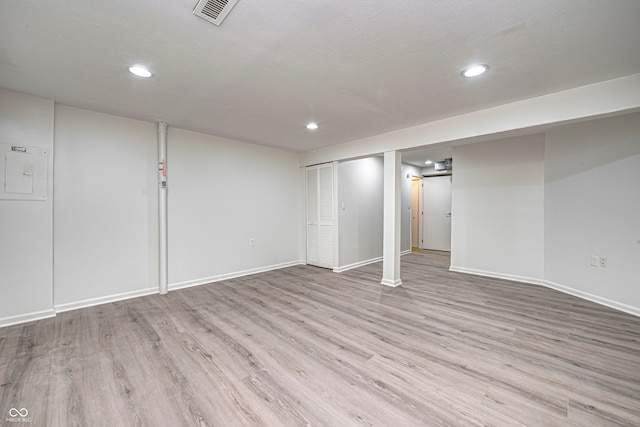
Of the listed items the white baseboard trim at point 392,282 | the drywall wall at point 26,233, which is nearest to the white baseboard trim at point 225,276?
the drywall wall at point 26,233

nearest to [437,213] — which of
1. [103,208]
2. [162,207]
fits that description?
[162,207]

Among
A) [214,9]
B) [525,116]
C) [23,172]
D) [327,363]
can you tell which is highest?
[214,9]

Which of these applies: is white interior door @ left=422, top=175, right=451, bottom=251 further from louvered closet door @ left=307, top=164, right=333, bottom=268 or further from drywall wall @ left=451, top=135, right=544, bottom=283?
louvered closet door @ left=307, top=164, right=333, bottom=268

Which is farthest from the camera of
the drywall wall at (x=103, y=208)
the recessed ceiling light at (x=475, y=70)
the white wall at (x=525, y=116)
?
the drywall wall at (x=103, y=208)

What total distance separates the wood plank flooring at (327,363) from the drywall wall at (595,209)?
0.39 m

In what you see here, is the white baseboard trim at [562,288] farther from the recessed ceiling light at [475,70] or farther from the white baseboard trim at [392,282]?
the recessed ceiling light at [475,70]

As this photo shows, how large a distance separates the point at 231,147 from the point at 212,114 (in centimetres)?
130

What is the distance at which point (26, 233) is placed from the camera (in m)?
2.85

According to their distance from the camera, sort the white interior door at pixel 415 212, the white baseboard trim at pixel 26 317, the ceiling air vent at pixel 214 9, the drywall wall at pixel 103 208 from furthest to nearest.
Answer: the white interior door at pixel 415 212
the drywall wall at pixel 103 208
the white baseboard trim at pixel 26 317
the ceiling air vent at pixel 214 9

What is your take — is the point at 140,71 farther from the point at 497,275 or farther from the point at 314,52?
the point at 497,275

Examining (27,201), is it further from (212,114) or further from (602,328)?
(602,328)

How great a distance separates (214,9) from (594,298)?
5201 mm

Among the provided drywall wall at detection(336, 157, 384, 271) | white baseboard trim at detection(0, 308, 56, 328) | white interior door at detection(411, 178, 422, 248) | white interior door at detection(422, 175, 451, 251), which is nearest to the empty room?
white baseboard trim at detection(0, 308, 56, 328)

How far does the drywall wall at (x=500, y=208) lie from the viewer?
4273 millimetres
